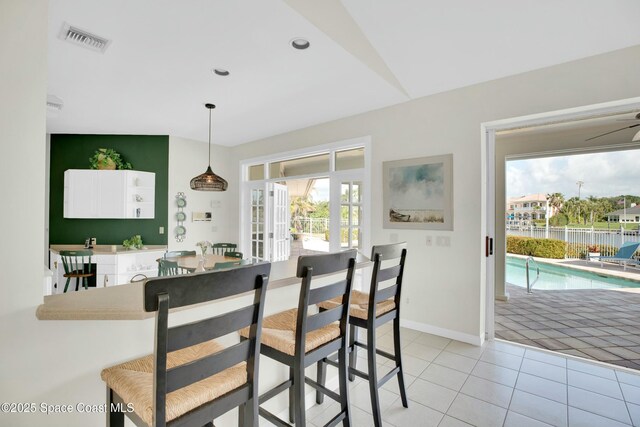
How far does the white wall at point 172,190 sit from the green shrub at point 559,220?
157 inches

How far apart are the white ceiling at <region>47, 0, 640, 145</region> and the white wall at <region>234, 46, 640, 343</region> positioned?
0.14 metres

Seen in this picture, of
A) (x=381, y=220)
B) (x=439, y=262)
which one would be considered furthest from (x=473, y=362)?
(x=381, y=220)

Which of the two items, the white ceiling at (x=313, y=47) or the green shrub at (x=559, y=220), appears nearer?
the white ceiling at (x=313, y=47)

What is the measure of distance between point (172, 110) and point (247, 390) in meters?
4.01

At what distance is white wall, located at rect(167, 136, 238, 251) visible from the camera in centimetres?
552

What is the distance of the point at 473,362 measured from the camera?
277 centimetres

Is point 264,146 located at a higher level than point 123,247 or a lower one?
higher

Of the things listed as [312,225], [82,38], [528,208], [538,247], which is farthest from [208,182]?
[312,225]

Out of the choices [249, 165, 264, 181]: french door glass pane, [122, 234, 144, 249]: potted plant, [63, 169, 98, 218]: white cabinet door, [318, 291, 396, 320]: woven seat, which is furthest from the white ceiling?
[122, 234, 144, 249]: potted plant

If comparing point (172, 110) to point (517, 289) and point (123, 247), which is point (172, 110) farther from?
point (517, 289)

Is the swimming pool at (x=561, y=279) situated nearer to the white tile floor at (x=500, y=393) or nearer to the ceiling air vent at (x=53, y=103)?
the white tile floor at (x=500, y=393)

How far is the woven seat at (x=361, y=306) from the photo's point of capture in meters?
1.99

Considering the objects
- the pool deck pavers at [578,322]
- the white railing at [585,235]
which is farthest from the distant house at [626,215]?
the pool deck pavers at [578,322]

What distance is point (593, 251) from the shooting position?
19.0 feet
